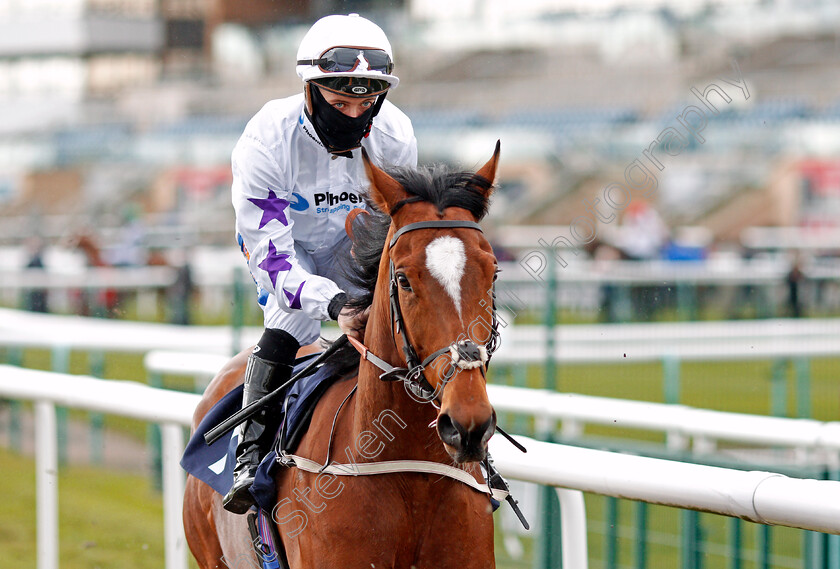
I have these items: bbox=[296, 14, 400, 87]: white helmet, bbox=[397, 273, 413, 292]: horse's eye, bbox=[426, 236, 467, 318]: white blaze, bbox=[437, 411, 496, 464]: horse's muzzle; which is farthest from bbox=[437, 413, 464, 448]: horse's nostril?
bbox=[296, 14, 400, 87]: white helmet

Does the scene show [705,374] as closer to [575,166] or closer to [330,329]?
[330,329]

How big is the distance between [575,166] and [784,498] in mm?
23344

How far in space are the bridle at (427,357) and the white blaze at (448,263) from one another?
2.8 inches

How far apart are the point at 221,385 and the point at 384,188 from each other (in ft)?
4.47

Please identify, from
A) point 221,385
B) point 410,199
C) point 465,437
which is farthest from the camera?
point 221,385

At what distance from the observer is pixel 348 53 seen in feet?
9.78

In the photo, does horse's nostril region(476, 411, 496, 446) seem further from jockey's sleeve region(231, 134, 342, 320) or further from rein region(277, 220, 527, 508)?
jockey's sleeve region(231, 134, 342, 320)

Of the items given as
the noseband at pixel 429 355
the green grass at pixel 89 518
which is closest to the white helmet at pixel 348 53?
the noseband at pixel 429 355

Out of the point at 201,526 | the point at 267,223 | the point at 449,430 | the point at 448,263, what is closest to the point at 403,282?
the point at 448,263

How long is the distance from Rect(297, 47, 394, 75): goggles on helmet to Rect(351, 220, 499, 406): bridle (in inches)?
23.5

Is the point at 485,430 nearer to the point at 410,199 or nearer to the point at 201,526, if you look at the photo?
the point at 410,199

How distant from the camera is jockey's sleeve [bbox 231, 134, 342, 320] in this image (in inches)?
116

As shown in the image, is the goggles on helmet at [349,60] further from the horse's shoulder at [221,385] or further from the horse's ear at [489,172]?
the horse's shoulder at [221,385]

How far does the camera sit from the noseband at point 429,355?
2.32 meters
